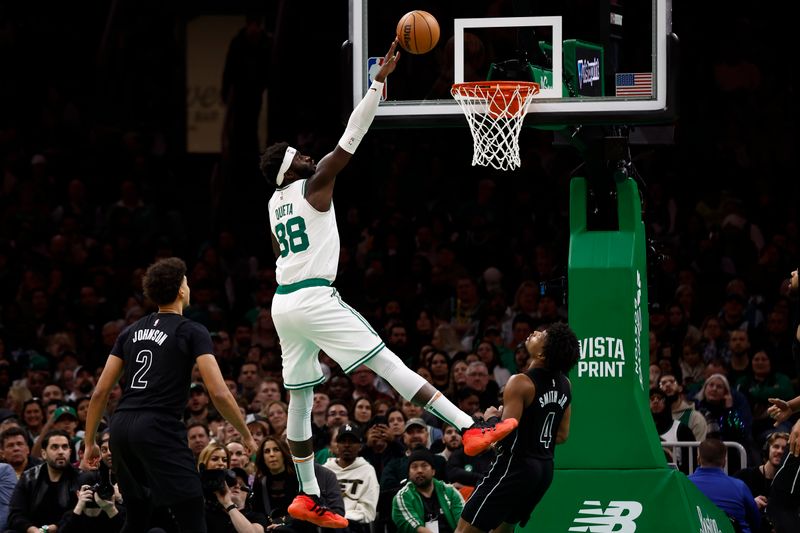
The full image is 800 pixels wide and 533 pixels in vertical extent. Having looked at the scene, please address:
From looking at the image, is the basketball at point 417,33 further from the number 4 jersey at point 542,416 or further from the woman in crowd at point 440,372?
the woman in crowd at point 440,372

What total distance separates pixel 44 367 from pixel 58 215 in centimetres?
391

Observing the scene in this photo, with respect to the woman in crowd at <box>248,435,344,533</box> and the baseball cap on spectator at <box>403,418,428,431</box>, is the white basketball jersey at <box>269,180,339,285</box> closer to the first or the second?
the woman in crowd at <box>248,435,344,533</box>

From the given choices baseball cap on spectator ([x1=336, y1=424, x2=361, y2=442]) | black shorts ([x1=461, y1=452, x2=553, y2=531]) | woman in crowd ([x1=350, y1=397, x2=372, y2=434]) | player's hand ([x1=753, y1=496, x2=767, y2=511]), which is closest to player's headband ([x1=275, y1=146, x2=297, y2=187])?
black shorts ([x1=461, y1=452, x2=553, y2=531])

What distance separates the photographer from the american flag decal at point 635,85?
1096cm

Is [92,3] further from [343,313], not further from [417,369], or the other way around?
[343,313]

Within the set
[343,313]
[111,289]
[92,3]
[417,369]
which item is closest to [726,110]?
[417,369]

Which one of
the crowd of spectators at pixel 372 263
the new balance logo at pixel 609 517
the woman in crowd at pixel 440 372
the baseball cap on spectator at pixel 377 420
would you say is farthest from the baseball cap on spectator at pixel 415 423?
the new balance logo at pixel 609 517

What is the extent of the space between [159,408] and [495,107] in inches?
137

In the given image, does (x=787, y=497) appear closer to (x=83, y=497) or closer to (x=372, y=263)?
(x=83, y=497)

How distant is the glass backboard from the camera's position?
1080 centimetres

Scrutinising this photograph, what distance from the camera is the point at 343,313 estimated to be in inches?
389

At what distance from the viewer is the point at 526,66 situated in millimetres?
11039

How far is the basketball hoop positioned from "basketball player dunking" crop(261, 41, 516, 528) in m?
1.13

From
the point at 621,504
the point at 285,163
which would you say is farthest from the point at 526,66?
the point at 621,504
